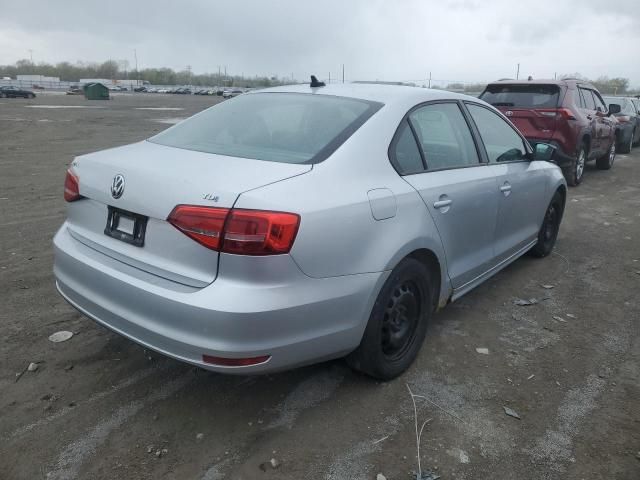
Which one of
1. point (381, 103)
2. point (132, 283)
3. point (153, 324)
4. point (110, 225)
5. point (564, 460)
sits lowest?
point (564, 460)

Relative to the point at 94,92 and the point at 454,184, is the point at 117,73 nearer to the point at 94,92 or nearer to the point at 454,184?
the point at 94,92

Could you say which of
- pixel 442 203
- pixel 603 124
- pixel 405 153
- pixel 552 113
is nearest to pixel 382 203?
pixel 405 153

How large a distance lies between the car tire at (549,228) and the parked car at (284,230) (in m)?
1.86

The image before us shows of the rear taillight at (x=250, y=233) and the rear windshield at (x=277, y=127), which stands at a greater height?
the rear windshield at (x=277, y=127)

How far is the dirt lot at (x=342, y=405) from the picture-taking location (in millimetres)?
2502

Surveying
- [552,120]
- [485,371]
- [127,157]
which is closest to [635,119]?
[552,120]

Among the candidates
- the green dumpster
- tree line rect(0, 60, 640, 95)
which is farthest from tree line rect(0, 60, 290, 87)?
the green dumpster

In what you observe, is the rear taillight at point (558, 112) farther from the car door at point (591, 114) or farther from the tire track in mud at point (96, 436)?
the tire track in mud at point (96, 436)

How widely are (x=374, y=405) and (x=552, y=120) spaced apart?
757 cm

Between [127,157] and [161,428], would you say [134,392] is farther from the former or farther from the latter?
[127,157]

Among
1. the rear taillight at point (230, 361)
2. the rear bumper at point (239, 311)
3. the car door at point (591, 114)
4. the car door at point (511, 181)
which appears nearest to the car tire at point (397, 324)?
the rear bumper at point (239, 311)

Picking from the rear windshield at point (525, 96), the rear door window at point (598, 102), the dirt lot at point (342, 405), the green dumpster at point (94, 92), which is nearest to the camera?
the dirt lot at point (342, 405)

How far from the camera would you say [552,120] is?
8930 millimetres

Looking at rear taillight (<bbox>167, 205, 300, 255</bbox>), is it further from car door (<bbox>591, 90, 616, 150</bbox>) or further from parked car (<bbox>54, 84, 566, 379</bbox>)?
car door (<bbox>591, 90, 616, 150</bbox>)
